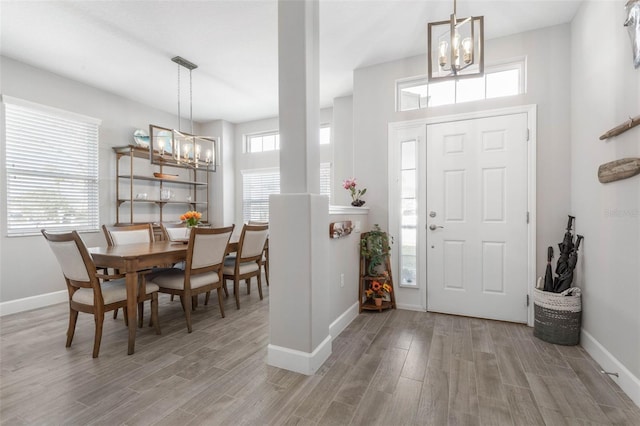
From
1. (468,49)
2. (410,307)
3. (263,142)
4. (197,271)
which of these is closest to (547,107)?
(468,49)

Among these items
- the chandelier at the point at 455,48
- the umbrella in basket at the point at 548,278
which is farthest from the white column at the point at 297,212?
the umbrella in basket at the point at 548,278

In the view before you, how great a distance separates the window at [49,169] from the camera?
3.47 m

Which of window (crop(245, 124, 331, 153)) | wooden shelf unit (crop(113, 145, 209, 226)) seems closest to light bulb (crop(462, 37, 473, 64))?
window (crop(245, 124, 331, 153))

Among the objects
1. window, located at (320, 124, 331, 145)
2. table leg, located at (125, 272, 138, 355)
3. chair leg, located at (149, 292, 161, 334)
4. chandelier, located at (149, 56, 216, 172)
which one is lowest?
chair leg, located at (149, 292, 161, 334)

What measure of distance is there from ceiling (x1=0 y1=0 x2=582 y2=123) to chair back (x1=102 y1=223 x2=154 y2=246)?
2.02 metres

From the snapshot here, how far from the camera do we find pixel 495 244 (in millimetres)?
3068

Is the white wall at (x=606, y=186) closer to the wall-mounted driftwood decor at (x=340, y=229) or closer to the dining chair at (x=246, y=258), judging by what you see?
the wall-mounted driftwood decor at (x=340, y=229)

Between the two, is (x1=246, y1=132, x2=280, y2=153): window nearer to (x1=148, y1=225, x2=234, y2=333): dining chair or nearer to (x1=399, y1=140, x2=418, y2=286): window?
(x1=399, y1=140, x2=418, y2=286): window

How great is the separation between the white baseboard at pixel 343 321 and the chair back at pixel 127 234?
2.64m

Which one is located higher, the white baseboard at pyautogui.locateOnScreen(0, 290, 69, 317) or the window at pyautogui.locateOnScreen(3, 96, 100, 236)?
the window at pyautogui.locateOnScreen(3, 96, 100, 236)

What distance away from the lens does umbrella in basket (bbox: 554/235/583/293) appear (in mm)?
2512

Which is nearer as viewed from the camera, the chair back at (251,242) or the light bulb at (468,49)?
the light bulb at (468,49)

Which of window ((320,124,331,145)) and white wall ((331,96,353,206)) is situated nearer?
white wall ((331,96,353,206))

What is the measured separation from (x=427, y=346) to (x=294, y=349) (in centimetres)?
116
